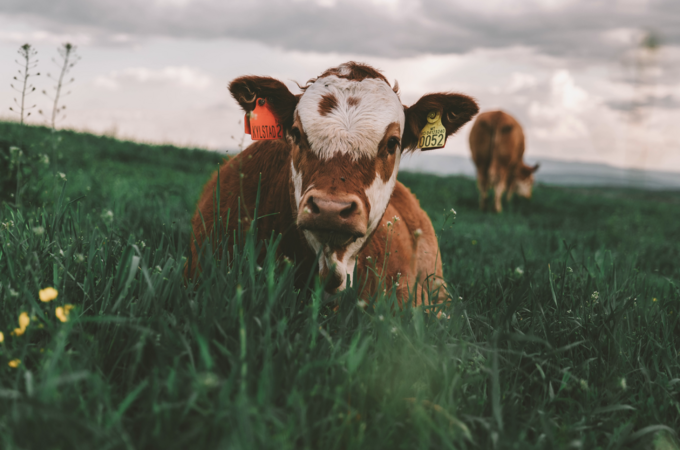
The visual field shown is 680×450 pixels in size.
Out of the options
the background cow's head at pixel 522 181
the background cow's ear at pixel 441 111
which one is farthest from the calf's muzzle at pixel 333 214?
the background cow's head at pixel 522 181

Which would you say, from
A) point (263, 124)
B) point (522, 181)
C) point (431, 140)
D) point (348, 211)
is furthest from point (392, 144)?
point (522, 181)

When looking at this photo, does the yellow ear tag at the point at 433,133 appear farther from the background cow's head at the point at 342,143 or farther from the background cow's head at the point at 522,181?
the background cow's head at the point at 522,181

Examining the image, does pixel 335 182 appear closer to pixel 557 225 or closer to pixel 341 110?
pixel 341 110

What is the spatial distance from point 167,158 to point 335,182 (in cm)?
1338

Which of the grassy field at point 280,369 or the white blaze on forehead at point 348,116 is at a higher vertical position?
the white blaze on forehead at point 348,116

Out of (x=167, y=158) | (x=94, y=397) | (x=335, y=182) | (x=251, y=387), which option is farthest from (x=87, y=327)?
(x=167, y=158)

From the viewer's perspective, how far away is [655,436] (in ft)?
5.39

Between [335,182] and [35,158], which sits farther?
A: [35,158]

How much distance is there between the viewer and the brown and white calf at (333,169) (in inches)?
94.2

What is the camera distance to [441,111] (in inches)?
127

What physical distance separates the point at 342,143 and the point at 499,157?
12.0 metres

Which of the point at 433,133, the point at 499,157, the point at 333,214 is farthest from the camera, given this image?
the point at 499,157

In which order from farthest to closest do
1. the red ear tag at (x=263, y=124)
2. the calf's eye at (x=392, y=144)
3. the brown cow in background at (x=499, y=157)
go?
1. the brown cow in background at (x=499, y=157)
2. the red ear tag at (x=263, y=124)
3. the calf's eye at (x=392, y=144)

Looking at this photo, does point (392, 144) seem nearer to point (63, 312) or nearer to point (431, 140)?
point (431, 140)
